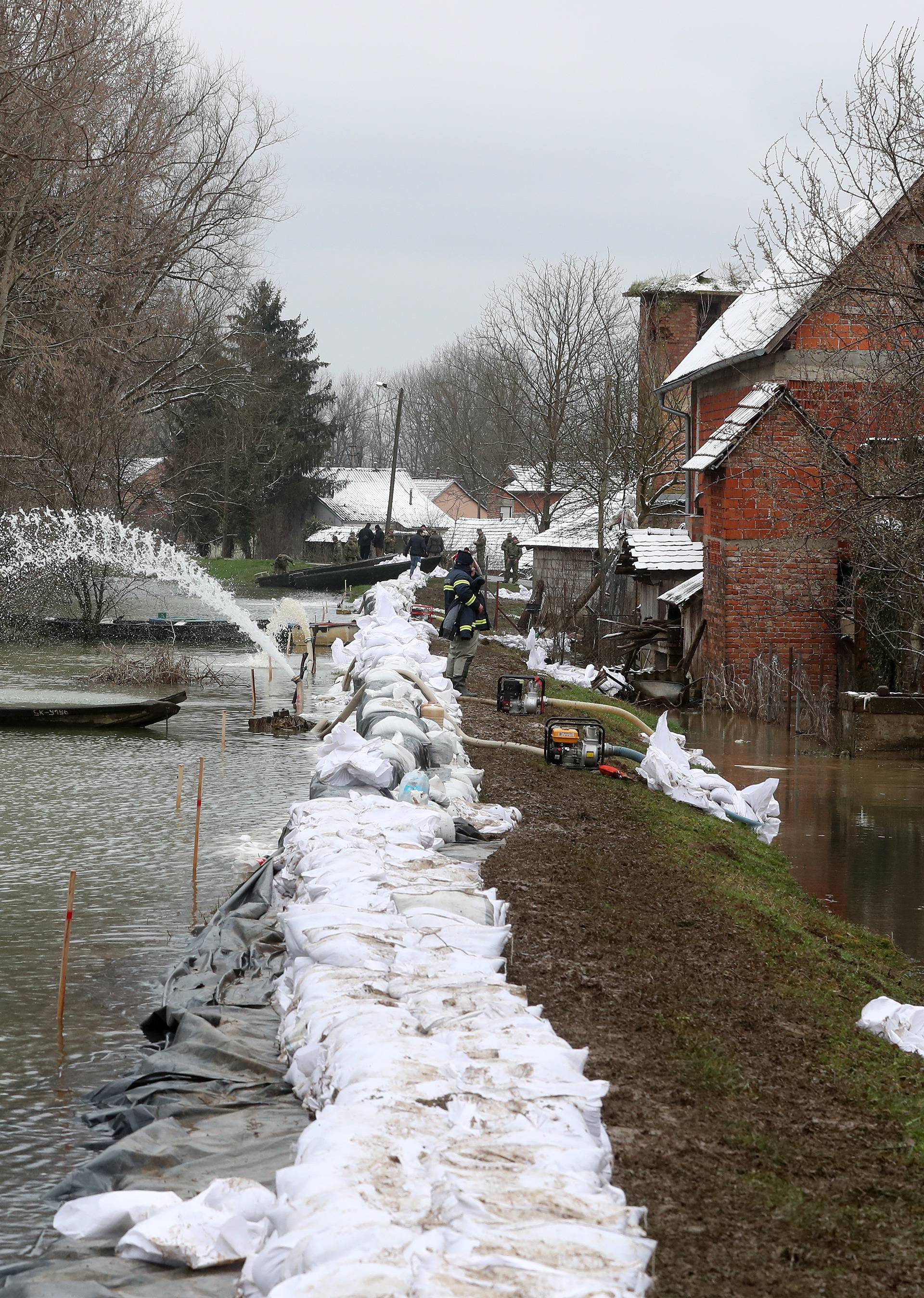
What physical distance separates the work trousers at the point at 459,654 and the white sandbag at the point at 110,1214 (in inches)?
487

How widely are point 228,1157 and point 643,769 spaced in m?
8.49

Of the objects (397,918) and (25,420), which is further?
(25,420)

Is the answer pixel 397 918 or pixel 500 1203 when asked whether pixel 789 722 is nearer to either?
pixel 397 918

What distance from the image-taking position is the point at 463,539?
58.0 m

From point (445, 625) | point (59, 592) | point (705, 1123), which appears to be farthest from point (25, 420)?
point (705, 1123)

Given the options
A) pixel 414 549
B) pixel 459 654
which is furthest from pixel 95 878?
pixel 414 549

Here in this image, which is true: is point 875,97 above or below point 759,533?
above

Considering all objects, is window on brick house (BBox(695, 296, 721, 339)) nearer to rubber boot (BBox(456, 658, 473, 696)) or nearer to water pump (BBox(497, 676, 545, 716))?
rubber boot (BBox(456, 658, 473, 696))

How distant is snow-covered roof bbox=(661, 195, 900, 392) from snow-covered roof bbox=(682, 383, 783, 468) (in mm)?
645

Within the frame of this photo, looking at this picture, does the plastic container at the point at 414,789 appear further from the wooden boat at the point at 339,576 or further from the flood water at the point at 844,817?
the wooden boat at the point at 339,576

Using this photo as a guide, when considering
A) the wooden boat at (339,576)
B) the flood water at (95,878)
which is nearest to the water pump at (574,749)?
the flood water at (95,878)

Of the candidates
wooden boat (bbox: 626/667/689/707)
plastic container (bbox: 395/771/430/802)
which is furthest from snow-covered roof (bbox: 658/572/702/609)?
plastic container (bbox: 395/771/430/802)

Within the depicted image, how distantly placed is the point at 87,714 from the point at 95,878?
21.7ft

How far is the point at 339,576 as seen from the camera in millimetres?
42625
